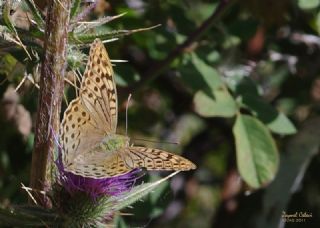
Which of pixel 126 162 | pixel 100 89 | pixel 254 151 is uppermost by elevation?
pixel 100 89

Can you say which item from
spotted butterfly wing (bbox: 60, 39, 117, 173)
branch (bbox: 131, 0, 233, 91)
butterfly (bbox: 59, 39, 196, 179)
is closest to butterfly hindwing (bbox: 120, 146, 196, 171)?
butterfly (bbox: 59, 39, 196, 179)

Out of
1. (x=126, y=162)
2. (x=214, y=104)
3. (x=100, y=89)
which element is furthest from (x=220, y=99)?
(x=126, y=162)

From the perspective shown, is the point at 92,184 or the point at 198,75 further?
the point at 198,75

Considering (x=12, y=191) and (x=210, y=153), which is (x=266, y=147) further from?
(x=210, y=153)

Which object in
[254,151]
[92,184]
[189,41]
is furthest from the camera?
[189,41]

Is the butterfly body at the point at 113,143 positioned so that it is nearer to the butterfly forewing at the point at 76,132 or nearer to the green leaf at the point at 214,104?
the butterfly forewing at the point at 76,132

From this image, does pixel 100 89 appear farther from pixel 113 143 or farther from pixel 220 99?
pixel 220 99
